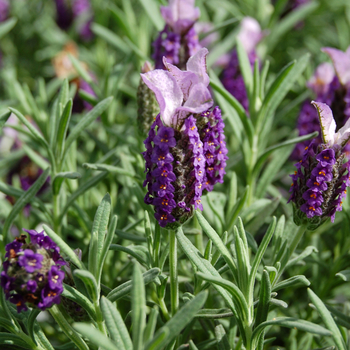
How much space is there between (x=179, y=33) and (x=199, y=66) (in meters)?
0.83

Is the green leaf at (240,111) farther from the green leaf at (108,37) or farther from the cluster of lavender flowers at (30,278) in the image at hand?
Answer: the green leaf at (108,37)

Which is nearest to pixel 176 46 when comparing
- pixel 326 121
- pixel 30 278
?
pixel 326 121

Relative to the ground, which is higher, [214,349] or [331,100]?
[331,100]

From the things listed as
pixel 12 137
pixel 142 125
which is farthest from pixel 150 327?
pixel 12 137

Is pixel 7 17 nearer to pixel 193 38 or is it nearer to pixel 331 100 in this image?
pixel 193 38

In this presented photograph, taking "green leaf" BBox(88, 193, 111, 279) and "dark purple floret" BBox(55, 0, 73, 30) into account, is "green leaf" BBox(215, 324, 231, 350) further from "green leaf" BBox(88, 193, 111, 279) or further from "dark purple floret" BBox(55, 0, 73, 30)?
"dark purple floret" BBox(55, 0, 73, 30)

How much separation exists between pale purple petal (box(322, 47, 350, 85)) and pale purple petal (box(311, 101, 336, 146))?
0.64 metres

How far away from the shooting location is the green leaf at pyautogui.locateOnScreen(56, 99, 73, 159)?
1601 millimetres

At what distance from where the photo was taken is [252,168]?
194 centimetres

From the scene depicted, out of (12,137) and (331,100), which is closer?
(331,100)

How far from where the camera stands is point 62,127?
5.43 feet

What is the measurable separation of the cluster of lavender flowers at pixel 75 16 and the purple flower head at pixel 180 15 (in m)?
2.06

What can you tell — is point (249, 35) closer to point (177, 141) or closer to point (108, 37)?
point (108, 37)

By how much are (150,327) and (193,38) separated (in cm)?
139
